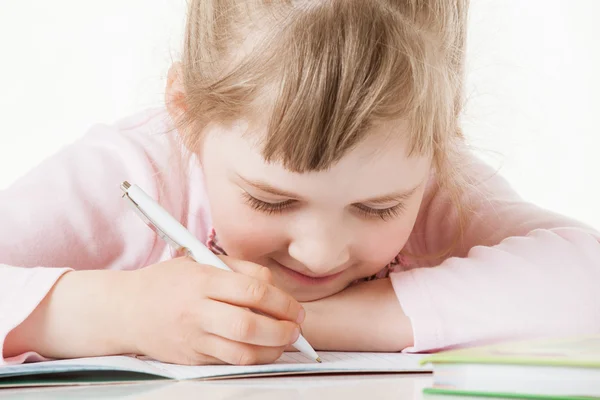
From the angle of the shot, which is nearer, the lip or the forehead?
the forehead

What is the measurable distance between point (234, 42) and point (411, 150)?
0.20 meters

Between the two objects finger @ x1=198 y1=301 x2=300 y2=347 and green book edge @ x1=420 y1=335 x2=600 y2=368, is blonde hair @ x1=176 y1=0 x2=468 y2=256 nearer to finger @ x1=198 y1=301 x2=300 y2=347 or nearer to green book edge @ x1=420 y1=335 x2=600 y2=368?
finger @ x1=198 y1=301 x2=300 y2=347

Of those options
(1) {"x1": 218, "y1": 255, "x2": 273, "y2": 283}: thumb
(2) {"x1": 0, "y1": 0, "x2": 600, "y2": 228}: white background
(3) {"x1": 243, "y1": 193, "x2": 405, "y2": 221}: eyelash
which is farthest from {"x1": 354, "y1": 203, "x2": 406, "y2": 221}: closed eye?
(2) {"x1": 0, "y1": 0, "x2": 600, "y2": 228}: white background

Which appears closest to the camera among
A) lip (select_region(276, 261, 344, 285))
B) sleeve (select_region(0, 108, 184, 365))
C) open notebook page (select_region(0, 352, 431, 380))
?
open notebook page (select_region(0, 352, 431, 380))

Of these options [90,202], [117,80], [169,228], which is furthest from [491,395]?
[117,80]

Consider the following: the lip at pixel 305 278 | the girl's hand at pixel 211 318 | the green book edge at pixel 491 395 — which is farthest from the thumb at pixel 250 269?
the green book edge at pixel 491 395

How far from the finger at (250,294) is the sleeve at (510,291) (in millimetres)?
156

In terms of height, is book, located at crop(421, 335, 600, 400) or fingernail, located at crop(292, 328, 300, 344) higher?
book, located at crop(421, 335, 600, 400)

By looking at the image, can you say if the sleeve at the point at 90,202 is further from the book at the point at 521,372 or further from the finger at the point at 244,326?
the book at the point at 521,372

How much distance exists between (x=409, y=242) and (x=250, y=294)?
1.84ft

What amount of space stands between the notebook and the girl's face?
143mm

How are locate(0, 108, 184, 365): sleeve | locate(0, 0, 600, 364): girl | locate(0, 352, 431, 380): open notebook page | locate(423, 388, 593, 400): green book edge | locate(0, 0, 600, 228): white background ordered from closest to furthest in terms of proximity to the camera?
1. locate(423, 388, 593, 400): green book edge
2. locate(0, 352, 431, 380): open notebook page
3. locate(0, 0, 600, 364): girl
4. locate(0, 108, 184, 365): sleeve
5. locate(0, 0, 600, 228): white background

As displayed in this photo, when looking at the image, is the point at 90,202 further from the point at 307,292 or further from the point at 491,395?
the point at 491,395

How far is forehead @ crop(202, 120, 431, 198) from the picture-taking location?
82 centimetres
